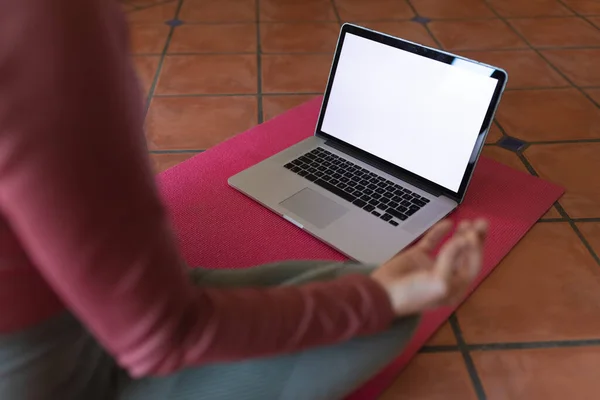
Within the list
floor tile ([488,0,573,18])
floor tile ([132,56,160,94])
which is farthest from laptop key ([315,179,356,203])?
floor tile ([488,0,573,18])

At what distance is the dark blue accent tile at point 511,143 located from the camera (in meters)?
1.34

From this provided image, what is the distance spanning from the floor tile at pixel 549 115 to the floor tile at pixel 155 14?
1.29 metres

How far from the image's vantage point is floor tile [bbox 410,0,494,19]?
207cm

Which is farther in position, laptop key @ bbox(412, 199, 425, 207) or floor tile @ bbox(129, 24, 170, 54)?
floor tile @ bbox(129, 24, 170, 54)

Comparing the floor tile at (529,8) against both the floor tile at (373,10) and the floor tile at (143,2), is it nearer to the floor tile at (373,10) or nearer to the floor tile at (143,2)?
the floor tile at (373,10)

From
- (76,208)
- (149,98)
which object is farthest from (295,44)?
(76,208)

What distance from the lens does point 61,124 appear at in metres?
0.37

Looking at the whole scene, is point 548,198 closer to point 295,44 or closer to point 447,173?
point 447,173

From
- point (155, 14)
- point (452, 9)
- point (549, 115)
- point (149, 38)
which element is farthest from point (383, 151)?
point (155, 14)

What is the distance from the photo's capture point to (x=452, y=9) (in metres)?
2.13

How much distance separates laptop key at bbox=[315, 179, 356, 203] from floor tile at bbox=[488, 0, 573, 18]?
138 centimetres

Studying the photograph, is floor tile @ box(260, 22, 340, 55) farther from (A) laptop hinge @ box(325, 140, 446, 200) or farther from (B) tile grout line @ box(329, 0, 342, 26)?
(A) laptop hinge @ box(325, 140, 446, 200)

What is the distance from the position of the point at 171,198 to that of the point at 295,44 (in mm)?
927

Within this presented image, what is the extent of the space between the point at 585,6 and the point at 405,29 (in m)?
0.77
